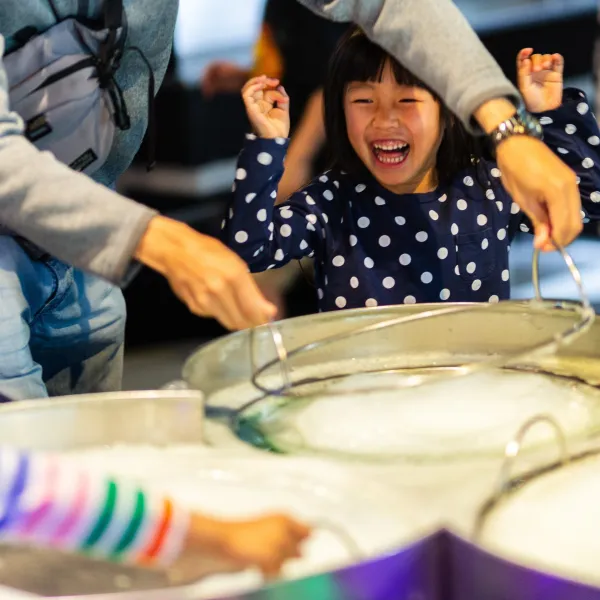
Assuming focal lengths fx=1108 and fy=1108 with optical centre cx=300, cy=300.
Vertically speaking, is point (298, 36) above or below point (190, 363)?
above

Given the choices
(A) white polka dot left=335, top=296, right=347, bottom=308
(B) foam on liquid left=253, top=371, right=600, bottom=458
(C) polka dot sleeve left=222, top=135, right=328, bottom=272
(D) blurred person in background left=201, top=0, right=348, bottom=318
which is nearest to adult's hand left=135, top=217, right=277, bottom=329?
(B) foam on liquid left=253, top=371, right=600, bottom=458

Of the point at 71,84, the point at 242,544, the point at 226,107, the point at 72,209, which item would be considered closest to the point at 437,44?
the point at 71,84

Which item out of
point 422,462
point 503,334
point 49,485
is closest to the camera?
point 49,485

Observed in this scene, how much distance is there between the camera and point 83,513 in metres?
0.77

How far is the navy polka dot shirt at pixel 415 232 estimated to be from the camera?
1.66 metres

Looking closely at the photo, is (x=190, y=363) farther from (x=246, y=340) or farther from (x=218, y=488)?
(x=218, y=488)

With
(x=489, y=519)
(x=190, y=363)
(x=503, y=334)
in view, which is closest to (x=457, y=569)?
(x=489, y=519)

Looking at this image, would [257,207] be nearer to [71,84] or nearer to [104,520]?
[71,84]

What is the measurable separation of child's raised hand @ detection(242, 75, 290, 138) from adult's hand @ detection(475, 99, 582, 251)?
1.30 ft

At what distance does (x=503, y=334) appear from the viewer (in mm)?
1381

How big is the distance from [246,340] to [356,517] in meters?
0.44

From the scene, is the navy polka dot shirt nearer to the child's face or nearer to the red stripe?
the child's face

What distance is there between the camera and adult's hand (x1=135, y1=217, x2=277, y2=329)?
3.11 feet

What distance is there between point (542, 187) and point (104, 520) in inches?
24.8
